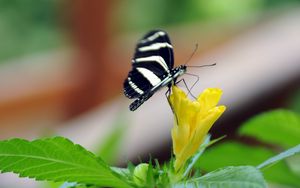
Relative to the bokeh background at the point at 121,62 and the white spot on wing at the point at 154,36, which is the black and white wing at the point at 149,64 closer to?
the white spot on wing at the point at 154,36

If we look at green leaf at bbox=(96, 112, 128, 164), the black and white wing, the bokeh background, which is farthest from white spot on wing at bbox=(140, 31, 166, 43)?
the bokeh background

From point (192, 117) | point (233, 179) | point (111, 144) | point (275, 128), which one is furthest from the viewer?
point (111, 144)

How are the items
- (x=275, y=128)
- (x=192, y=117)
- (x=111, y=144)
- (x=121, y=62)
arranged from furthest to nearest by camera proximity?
(x=121, y=62)
(x=111, y=144)
(x=275, y=128)
(x=192, y=117)

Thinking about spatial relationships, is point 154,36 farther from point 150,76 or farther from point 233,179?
point 233,179

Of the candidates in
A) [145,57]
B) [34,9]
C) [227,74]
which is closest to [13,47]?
[34,9]

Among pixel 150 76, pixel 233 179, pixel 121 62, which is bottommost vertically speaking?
pixel 233 179

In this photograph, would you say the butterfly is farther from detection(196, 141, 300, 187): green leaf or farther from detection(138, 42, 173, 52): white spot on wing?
detection(196, 141, 300, 187): green leaf

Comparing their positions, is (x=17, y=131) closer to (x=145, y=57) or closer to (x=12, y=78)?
(x=12, y=78)

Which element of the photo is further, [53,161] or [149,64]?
[149,64]

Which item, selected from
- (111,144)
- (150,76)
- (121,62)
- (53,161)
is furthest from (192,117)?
(121,62)

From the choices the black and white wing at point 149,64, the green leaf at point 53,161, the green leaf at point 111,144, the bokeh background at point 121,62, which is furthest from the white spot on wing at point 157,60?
the bokeh background at point 121,62
